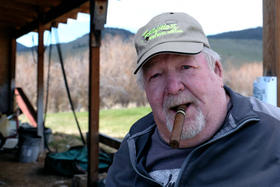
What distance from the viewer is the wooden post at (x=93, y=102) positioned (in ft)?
11.3

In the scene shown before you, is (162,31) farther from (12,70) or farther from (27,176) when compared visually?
(12,70)

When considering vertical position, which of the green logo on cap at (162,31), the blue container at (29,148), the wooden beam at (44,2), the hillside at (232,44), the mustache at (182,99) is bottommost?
the blue container at (29,148)

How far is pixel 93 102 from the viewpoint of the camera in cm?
353

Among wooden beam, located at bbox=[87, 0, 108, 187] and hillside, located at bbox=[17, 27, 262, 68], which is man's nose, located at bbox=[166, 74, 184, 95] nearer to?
wooden beam, located at bbox=[87, 0, 108, 187]

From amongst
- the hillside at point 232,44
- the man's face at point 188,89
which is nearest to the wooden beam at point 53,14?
the man's face at point 188,89

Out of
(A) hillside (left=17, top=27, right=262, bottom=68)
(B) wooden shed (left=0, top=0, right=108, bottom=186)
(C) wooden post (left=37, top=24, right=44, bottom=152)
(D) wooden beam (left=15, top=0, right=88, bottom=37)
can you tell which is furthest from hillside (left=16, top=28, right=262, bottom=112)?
(C) wooden post (left=37, top=24, right=44, bottom=152)

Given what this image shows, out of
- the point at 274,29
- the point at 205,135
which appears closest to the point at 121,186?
the point at 205,135

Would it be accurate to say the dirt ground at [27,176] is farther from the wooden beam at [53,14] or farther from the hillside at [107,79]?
the hillside at [107,79]

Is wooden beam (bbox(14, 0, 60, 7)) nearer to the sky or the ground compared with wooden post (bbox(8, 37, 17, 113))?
nearer to the sky

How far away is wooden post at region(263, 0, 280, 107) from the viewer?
1308 millimetres

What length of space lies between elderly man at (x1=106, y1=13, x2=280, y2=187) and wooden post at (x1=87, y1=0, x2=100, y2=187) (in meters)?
2.17

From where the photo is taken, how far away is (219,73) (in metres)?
1.26

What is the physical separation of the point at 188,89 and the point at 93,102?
2.47 metres

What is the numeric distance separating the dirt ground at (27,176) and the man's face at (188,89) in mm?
3371
